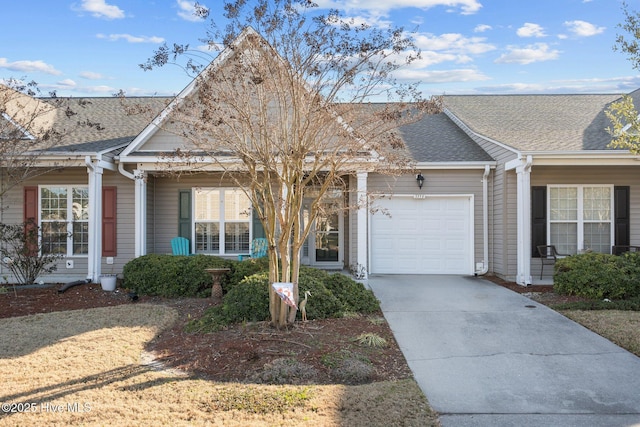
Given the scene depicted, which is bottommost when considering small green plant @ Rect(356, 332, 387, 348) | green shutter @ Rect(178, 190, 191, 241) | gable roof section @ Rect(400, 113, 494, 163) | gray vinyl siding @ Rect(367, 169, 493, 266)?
small green plant @ Rect(356, 332, 387, 348)

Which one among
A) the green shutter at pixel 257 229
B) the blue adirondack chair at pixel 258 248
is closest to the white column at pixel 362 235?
the blue adirondack chair at pixel 258 248

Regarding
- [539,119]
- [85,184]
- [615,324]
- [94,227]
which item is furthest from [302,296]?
[539,119]

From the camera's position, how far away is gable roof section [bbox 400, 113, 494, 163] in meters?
12.1

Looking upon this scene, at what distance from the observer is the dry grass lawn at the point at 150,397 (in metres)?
4.19

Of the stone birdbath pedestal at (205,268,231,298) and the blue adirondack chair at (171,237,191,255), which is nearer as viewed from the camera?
the stone birdbath pedestal at (205,268,231,298)

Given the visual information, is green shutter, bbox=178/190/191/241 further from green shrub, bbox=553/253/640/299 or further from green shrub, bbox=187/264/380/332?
green shrub, bbox=553/253/640/299

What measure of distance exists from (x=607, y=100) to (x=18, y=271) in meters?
16.5

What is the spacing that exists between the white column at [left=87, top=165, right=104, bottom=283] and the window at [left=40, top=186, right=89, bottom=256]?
1095 millimetres

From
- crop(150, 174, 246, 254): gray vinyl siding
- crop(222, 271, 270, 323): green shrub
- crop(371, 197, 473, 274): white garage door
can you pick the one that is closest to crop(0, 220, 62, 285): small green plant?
crop(150, 174, 246, 254): gray vinyl siding

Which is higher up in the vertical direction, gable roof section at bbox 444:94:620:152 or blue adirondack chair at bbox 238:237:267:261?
gable roof section at bbox 444:94:620:152

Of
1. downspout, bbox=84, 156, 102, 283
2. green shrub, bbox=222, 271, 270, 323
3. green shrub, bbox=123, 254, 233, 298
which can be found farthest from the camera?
downspout, bbox=84, 156, 102, 283

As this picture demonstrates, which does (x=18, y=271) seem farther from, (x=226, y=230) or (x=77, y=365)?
(x=77, y=365)

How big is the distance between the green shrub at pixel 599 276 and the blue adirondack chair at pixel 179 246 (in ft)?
26.7

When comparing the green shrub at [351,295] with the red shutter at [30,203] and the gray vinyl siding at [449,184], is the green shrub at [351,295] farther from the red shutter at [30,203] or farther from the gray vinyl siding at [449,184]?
the red shutter at [30,203]
